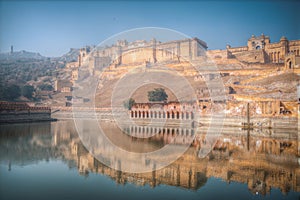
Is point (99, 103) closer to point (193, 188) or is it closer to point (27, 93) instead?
point (27, 93)

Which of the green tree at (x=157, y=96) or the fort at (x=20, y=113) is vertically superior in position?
the green tree at (x=157, y=96)

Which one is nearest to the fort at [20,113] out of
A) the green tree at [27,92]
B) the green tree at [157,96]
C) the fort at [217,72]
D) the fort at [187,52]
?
the fort at [187,52]

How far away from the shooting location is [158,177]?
5.69 metres

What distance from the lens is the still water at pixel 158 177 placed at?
483 centimetres

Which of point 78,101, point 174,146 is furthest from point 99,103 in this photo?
point 174,146

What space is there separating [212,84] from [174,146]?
52.0ft

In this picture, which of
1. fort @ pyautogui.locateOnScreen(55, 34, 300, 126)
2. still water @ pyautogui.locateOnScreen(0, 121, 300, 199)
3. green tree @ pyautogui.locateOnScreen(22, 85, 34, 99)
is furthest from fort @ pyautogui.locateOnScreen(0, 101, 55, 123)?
green tree @ pyautogui.locateOnScreen(22, 85, 34, 99)

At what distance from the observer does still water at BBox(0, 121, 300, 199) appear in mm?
4832

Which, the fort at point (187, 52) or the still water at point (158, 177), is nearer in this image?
the still water at point (158, 177)

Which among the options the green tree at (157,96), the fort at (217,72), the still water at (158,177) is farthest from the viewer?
the green tree at (157,96)

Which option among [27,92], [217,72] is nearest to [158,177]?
[217,72]

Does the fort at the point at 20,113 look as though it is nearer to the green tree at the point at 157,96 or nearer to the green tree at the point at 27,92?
the green tree at the point at 157,96

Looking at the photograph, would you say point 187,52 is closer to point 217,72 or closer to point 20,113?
point 217,72

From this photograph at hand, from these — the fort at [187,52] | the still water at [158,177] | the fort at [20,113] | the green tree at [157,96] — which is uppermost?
the fort at [187,52]
